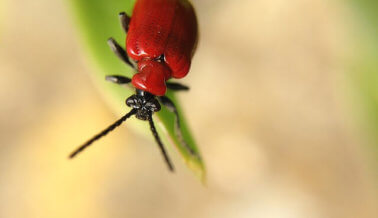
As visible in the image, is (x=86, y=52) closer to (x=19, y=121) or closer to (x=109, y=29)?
(x=109, y=29)

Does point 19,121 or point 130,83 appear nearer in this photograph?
point 130,83

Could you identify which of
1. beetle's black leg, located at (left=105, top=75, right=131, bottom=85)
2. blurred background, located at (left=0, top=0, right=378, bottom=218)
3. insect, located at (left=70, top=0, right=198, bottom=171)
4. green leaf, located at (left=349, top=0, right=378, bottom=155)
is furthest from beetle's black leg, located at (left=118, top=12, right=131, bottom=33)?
blurred background, located at (left=0, top=0, right=378, bottom=218)

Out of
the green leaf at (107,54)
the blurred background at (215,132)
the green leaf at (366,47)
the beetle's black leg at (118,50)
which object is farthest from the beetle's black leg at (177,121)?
the blurred background at (215,132)

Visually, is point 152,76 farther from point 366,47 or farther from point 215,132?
point 215,132

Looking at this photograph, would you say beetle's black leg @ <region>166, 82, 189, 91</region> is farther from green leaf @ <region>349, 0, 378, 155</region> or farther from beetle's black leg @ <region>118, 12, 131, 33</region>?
green leaf @ <region>349, 0, 378, 155</region>

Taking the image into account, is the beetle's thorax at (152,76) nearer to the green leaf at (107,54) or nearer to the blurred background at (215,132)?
the green leaf at (107,54)

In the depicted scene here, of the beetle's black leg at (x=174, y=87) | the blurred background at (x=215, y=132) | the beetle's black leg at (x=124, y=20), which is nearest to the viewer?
the beetle's black leg at (x=124, y=20)

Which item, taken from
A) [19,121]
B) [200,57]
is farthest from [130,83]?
[19,121]
